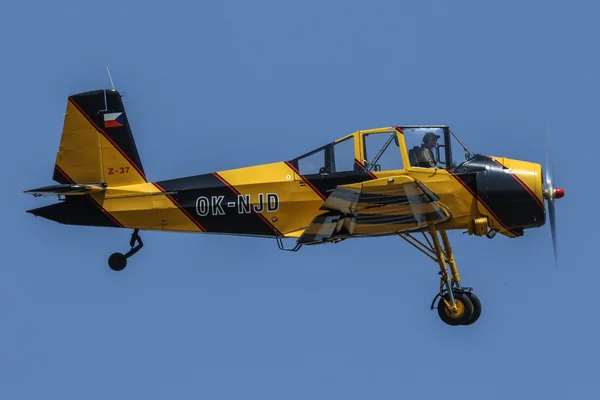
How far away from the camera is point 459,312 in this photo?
1541 cm

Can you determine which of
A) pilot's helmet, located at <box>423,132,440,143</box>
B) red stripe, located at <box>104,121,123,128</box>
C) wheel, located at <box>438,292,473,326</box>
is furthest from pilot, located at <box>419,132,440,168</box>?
red stripe, located at <box>104,121,123,128</box>

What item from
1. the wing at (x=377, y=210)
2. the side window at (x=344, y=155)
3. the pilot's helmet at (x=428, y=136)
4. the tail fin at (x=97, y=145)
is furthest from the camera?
the tail fin at (x=97, y=145)

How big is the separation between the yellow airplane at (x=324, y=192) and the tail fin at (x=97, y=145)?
0.02 meters

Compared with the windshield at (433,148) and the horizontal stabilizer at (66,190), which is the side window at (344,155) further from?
the horizontal stabilizer at (66,190)

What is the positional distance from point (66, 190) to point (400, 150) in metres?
5.17

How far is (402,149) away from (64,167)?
544 cm

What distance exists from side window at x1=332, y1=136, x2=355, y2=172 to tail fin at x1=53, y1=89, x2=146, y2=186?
3.26m

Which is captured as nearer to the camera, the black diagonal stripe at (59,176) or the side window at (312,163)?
the side window at (312,163)

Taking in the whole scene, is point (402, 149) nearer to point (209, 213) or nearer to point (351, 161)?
point (351, 161)

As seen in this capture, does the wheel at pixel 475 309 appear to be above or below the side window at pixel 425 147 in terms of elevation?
below

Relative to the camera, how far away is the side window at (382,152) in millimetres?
15406

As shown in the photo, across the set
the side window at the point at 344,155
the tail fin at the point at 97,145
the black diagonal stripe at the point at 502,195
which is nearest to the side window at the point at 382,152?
the side window at the point at 344,155

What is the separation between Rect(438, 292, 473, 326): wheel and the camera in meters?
15.4

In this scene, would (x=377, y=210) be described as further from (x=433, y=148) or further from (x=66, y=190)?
(x=66, y=190)
